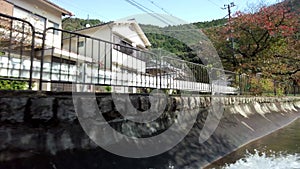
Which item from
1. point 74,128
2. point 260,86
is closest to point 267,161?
point 74,128

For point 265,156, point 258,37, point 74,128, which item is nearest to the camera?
point 74,128

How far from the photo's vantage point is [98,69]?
3021 millimetres

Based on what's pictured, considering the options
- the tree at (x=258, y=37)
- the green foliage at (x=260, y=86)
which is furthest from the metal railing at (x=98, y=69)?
the tree at (x=258, y=37)

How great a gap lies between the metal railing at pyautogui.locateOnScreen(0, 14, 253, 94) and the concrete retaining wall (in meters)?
0.47

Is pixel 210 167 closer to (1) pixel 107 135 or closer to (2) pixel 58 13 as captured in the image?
(1) pixel 107 135

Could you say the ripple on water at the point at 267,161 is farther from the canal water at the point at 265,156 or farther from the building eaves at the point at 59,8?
the building eaves at the point at 59,8

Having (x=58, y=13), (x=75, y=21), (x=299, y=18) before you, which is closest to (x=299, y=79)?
(x=299, y=18)

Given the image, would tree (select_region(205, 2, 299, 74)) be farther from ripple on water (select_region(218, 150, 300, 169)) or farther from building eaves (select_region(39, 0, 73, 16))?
building eaves (select_region(39, 0, 73, 16))

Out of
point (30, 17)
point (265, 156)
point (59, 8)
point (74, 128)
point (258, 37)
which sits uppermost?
point (59, 8)

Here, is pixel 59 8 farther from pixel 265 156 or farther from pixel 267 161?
pixel 267 161

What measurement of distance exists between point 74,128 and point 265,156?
3.07m

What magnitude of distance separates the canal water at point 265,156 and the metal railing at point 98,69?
70.3 inches

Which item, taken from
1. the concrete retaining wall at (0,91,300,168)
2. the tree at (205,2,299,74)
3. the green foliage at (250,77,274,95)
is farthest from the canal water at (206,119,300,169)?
the tree at (205,2,299,74)

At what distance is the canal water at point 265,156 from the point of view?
2.92 m
